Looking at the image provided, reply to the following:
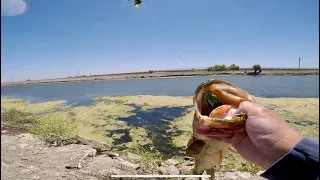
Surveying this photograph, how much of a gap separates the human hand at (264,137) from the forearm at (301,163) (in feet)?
0.23

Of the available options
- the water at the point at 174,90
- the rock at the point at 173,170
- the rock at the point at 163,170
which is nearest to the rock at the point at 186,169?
the rock at the point at 173,170

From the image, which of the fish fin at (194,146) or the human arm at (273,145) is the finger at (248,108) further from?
the fish fin at (194,146)

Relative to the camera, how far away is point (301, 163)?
126 centimetres

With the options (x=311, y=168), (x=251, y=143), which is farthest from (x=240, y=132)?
(x=311, y=168)

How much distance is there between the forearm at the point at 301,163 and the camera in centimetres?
123

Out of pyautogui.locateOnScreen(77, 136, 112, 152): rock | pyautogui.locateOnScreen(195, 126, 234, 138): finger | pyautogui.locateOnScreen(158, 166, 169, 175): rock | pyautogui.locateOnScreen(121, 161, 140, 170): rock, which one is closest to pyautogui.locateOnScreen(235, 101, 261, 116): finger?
pyautogui.locateOnScreen(195, 126, 234, 138): finger

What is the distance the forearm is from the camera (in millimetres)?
1226

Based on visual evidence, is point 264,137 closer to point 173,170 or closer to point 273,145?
point 273,145

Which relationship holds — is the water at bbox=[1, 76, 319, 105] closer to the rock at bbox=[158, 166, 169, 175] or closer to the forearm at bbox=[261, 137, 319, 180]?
the rock at bbox=[158, 166, 169, 175]

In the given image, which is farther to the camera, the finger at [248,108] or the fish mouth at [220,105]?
the fish mouth at [220,105]

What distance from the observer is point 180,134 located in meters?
11.1

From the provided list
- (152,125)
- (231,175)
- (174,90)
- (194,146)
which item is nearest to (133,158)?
(231,175)

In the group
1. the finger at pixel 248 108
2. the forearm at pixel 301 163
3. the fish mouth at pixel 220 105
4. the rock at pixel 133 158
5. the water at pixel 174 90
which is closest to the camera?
the forearm at pixel 301 163

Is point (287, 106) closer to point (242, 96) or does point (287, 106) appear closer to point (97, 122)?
point (97, 122)
